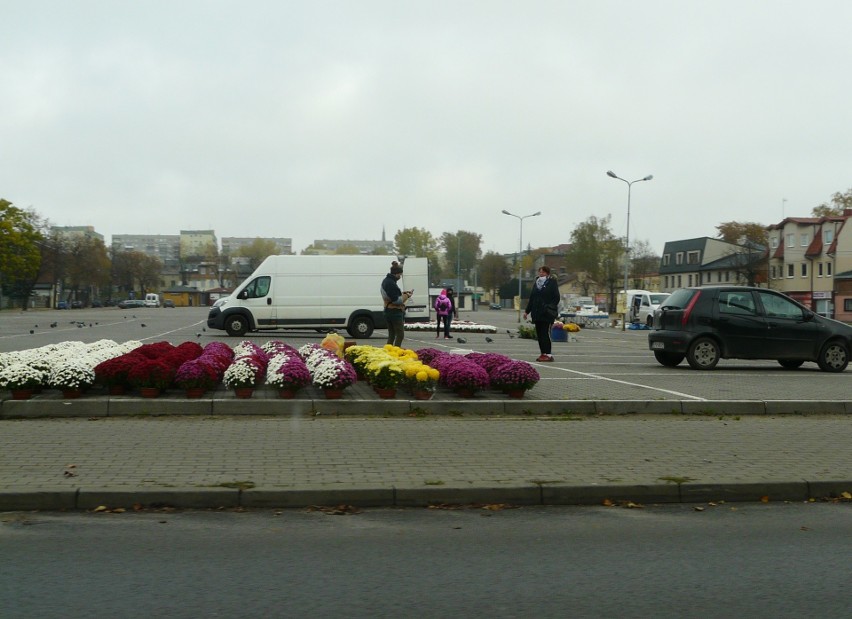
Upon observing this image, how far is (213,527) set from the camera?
6.32 metres

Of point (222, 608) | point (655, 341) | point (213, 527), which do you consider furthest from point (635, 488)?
point (655, 341)

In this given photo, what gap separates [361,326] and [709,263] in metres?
78.7

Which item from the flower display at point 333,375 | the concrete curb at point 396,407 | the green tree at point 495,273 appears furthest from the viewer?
the green tree at point 495,273

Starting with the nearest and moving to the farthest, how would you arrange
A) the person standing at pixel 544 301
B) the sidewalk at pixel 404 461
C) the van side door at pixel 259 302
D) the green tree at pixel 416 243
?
the sidewalk at pixel 404 461
the person standing at pixel 544 301
the van side door at pixel 259 302
the green tree at pixel 416 243

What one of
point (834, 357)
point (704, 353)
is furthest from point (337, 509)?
point (834, 357)

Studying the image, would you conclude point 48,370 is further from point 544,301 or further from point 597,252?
point 597,252

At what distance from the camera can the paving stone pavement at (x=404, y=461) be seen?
22.8ft

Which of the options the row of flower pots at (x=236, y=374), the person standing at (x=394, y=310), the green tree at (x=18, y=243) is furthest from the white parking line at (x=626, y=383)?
the green tree at (x=18, y=243)

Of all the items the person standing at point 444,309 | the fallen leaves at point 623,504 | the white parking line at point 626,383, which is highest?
the person standing at point 444,309

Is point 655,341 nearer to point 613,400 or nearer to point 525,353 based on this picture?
point 525,353

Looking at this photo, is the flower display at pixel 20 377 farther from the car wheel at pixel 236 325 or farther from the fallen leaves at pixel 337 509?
the car wheel at pixel 236 325

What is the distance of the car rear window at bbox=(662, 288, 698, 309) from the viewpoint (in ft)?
58.9

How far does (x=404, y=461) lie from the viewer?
26.8ft

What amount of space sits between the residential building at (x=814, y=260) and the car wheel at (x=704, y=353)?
65960 mm
